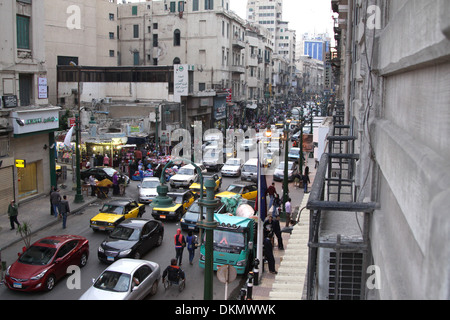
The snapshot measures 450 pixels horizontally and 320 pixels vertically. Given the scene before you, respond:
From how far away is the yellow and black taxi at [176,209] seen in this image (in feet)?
69.8

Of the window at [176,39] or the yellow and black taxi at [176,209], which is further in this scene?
the window at [176,39]

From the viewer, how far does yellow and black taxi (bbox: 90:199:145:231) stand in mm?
19078

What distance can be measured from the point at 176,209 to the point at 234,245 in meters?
6.83

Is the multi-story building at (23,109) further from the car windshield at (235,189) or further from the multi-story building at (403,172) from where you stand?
the multi-story building at (403,172)

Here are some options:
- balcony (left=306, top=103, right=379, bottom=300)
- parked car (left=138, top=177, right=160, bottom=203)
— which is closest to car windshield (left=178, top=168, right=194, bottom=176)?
parked car (left=138, top=177, right=160, bottom=203)

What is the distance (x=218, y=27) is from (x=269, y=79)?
135 feet

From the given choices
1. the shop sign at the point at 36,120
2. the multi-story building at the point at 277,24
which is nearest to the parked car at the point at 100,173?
the shop sign at the point at 36,120

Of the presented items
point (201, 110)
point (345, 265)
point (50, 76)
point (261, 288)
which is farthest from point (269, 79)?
point (345, 265)

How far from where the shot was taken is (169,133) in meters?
42.0

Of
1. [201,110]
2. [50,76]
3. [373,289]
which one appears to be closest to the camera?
[373,289]

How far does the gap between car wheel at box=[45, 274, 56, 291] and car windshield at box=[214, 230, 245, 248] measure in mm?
5088

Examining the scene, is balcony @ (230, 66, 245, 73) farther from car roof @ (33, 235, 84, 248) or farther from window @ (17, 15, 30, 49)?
car roof @ (33, 235, 84, 248)

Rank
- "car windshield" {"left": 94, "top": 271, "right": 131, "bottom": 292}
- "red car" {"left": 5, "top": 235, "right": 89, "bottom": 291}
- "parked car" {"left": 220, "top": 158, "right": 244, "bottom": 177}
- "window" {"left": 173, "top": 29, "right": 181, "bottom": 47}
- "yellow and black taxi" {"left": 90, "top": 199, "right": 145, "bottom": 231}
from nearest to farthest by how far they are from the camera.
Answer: "car windshield" {"left": 94, "top": 271, "right": 131, "bottom": 292}
"red car" {"left": 5, "top": 235, "right": 89, "bottom": 291}
"yellow and black taxi" {"left": 90, "top": 199, "right": 145, "bottom": 231}
"parked car" {"left": 220, "top": 158, "right": 244, "bottom": 177}
"window" {"left": 173, "top": 29, "right": 181, "bottom": 47}

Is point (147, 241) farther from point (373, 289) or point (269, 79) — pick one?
point (269, 79)
